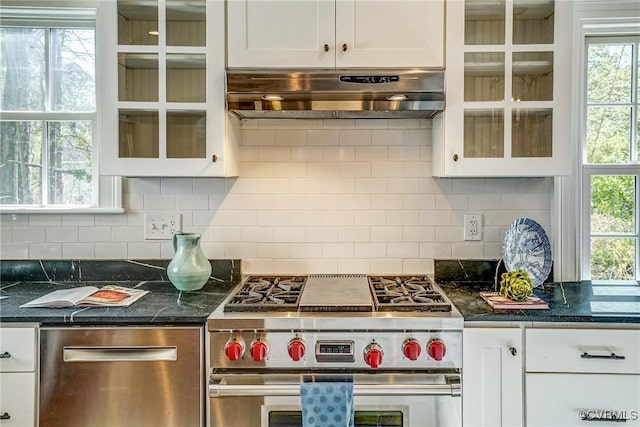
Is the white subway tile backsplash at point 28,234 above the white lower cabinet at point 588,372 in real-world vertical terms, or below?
above

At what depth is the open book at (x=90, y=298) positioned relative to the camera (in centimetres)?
162

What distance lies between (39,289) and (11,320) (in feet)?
1.53

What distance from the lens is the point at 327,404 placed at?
148cm

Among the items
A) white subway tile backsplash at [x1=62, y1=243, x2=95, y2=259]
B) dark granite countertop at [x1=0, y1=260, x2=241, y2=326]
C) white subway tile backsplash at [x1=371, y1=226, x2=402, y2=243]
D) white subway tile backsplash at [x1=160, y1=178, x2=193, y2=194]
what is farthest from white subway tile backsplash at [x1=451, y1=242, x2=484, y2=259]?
white subway tile backsplash at [x1=62, y1=243, x2=95, y2=259]

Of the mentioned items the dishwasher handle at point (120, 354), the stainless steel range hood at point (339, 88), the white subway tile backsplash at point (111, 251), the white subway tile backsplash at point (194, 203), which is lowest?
the dishwasher handle at point (120, 354)

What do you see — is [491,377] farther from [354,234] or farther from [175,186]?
[175,186]

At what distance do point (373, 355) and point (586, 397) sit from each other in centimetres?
72

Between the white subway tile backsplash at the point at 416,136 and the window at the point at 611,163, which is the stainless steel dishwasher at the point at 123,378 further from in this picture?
the window at the point at 611,163

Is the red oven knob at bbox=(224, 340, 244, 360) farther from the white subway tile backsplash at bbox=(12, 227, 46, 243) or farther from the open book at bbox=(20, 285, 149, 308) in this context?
the white subway tile backsplash at bbox=(12, 227, 46, 243)

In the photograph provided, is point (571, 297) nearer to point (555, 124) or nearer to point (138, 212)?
point (555, 124)

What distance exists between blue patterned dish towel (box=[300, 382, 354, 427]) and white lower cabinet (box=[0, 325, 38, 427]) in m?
0.90

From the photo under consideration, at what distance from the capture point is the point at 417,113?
1991 millimetres

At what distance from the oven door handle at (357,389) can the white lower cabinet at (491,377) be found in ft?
0.23

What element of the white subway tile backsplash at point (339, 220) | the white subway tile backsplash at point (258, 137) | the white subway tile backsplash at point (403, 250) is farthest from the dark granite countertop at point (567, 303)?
the white subway tile backsplash at point (258, 137)
